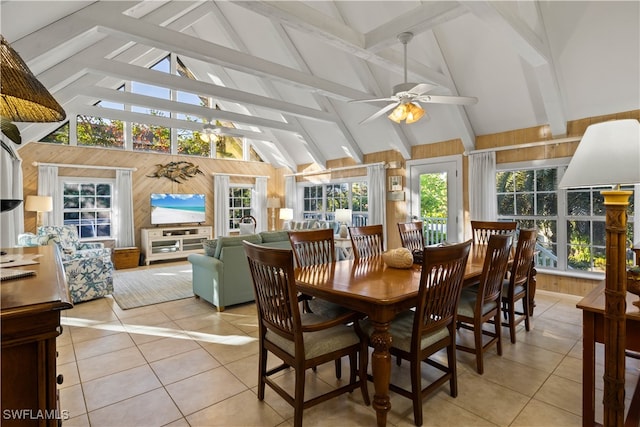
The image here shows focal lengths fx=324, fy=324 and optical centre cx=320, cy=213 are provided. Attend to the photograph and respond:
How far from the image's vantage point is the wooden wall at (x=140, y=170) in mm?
6281

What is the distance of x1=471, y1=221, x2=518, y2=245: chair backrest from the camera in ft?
12.2

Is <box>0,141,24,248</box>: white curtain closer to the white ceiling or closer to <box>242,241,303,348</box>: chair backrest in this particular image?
the white ceiling

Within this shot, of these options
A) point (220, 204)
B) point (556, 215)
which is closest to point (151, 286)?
point (220, 204)

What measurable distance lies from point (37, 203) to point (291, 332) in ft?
20.1

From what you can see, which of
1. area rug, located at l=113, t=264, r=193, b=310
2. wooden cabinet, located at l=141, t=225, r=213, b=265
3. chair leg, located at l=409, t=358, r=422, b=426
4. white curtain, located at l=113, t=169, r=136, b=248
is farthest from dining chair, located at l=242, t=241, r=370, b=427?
white curtain, located at l=113, t=169, r=136, b=248

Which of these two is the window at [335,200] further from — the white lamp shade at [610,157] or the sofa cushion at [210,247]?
the white lamp shade at [610,157]

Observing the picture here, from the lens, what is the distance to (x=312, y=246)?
2.91 m

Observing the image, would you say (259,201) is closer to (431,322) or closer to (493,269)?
(493,269)

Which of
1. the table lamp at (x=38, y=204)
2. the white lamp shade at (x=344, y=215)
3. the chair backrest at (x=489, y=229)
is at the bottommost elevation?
the chair backrest at (x=489, y=229)

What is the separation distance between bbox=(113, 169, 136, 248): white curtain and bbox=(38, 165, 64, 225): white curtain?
976 mm

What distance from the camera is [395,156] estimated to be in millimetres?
6637

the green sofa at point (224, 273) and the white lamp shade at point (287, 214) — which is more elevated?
the white lamp shade at point (287, 214)

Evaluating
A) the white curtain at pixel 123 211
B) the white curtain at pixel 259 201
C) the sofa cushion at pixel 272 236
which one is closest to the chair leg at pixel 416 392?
the sofa cushion at pixel 272 236

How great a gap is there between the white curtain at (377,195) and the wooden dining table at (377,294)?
4308 millimetres
